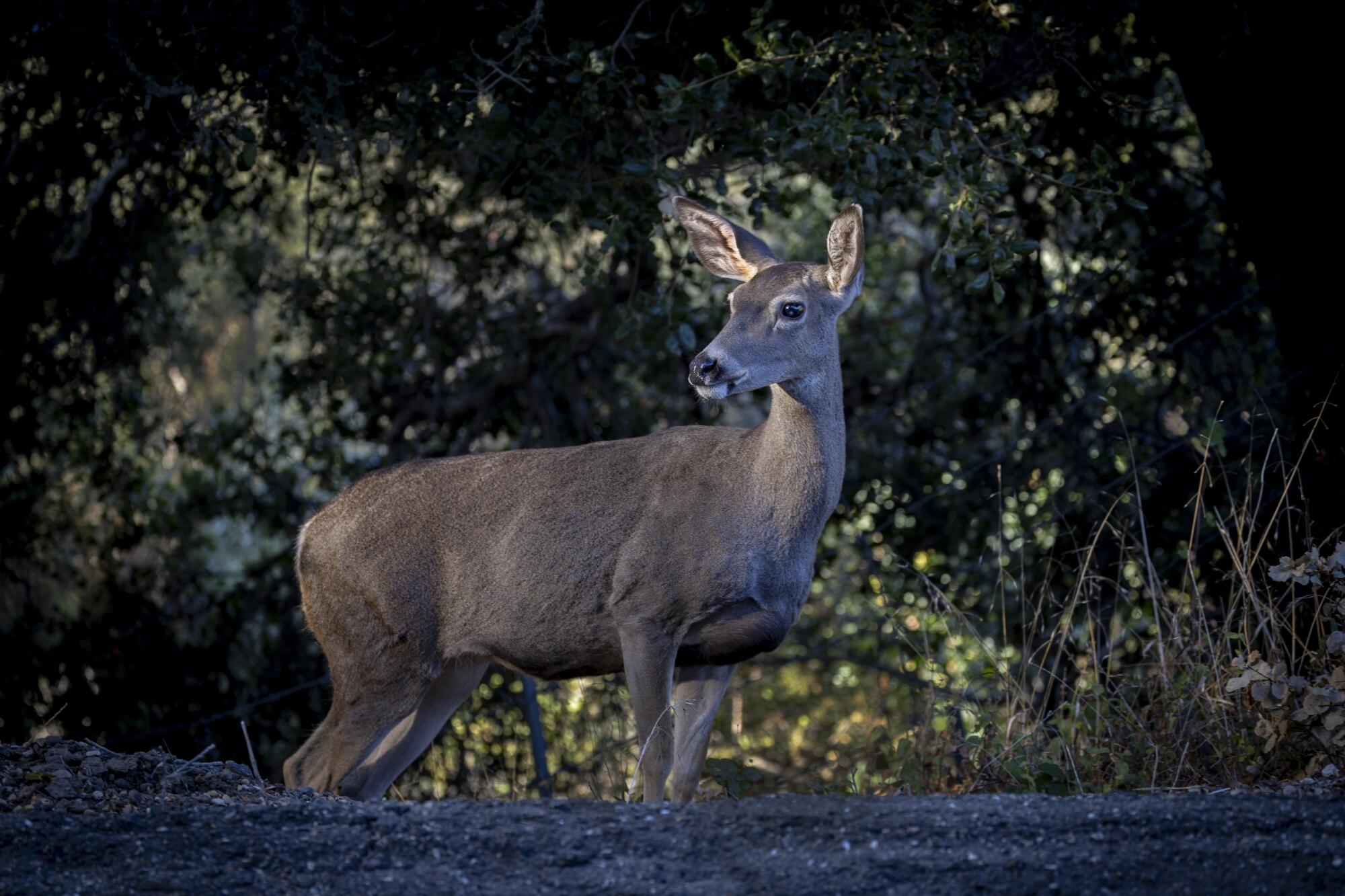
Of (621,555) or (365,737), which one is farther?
(365,737)

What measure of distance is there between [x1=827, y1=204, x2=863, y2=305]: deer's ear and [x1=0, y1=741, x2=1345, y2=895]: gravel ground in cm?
229

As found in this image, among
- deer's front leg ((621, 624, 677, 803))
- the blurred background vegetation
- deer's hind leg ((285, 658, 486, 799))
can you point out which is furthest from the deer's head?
deer's hind leg ((285, 658, 486, 799))

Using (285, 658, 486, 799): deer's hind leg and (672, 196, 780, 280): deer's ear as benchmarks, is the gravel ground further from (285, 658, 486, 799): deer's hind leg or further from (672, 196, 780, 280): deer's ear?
(672, 196, 780, 280): deer's ear

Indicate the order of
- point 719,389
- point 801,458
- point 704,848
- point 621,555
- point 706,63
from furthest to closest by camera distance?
point 706,63 → point 621,555 → point 801,458 → point 719,389 → point 704,848

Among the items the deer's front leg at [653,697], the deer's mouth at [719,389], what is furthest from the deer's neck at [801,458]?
the deer's front leg at [653,697]

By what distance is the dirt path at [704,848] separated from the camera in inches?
138

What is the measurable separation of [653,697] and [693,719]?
1.15 ft

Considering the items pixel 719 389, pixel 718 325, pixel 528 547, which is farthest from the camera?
pixel 718 325

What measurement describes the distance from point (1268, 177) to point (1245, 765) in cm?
309

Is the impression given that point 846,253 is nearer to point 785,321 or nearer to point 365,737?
point 785,321

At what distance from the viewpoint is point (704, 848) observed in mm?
3680

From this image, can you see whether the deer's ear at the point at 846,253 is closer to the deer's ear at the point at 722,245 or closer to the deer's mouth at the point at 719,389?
the deer's ear at the point at 722,245

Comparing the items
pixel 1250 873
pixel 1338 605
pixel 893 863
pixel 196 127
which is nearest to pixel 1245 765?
pixel 1338 605

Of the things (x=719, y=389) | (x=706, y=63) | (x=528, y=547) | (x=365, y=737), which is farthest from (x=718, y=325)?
(x=365, y=737)
